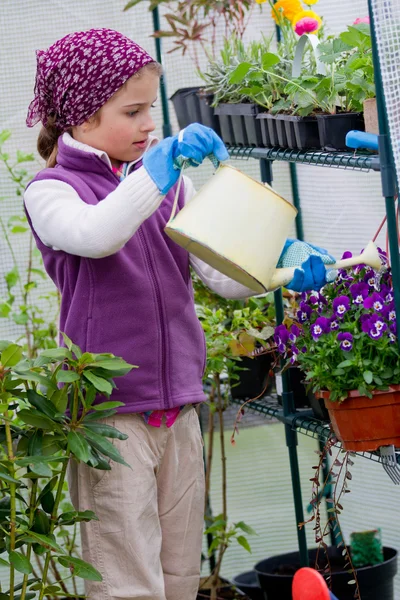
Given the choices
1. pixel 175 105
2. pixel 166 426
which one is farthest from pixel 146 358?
pixel 175 105

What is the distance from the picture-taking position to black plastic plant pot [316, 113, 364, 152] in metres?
1.92

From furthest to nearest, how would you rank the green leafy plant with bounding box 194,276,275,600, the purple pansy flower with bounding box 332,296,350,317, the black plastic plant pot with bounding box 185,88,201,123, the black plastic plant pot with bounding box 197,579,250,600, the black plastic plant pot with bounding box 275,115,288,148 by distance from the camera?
the black plastic plant pot with bounding box 197,579,250,600 < the black plastic plant pot with bounding box 185,88,201,123 < the green leafy plant with bounding box 194,276,275,600 < the black plastic plant pot with bounding box 275,115,288,148 < the purple pansy flower with bounding box 332,296,350,317

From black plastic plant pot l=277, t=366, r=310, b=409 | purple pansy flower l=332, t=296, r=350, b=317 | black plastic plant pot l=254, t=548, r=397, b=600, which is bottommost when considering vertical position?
black plastic plant pot l=254, t=548, r=397, b=600

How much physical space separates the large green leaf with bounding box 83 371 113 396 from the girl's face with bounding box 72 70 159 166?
0.45m

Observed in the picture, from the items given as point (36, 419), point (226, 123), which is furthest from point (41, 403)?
point (226, 123)

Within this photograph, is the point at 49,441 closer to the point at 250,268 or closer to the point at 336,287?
the point at 250,268

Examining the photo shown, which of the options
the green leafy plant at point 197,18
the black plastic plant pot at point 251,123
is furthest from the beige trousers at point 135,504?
the green leafy plant at point 197,18

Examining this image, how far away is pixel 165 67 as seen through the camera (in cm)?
297

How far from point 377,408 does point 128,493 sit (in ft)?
1.58

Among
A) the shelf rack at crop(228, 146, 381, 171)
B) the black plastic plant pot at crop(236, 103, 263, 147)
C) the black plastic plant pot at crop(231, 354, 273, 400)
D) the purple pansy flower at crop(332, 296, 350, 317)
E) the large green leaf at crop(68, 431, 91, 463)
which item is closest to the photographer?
the large green leaf at crop(68, 431, 91, 463)

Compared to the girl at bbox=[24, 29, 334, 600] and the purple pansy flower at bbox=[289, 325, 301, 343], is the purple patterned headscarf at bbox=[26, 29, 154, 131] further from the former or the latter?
the purple pansy flower at bbox=[289, 325, 301, 343]

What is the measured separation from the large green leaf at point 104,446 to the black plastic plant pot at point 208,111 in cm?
113

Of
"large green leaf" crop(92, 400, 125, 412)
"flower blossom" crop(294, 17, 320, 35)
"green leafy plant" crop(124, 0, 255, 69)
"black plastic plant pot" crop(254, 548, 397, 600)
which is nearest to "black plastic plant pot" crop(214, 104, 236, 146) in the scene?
"green leafy plant" crop(124, 0, 255, 69)

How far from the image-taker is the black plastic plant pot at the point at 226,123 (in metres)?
2.43
